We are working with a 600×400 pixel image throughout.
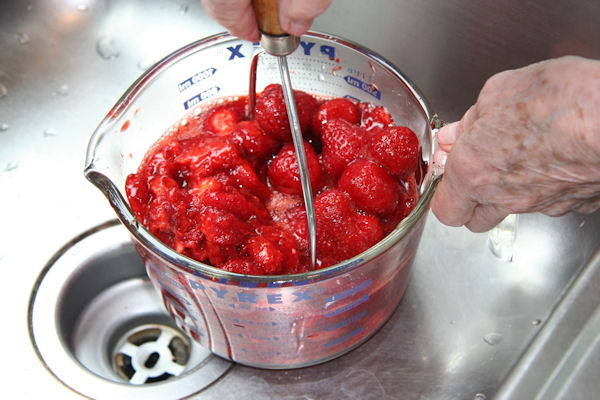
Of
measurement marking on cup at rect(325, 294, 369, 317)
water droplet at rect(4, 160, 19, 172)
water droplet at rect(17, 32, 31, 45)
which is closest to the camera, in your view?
measurement marking on cup at rect(325, 294, 369, 317)

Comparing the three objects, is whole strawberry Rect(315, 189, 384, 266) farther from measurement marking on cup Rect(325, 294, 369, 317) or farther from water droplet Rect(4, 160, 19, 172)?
water droplet Rect(4, 160, 19, 172)

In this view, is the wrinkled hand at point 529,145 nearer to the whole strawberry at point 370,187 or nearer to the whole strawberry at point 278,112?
the whole strawberry at point 370,187

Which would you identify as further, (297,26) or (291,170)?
(291,170)

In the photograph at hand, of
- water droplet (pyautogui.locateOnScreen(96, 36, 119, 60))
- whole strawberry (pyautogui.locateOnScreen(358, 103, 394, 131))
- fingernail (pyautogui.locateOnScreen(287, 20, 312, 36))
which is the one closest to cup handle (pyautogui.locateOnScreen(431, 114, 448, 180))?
whole strawberry (pyautogui.locateOnScreen(358, 103, 394, 131))

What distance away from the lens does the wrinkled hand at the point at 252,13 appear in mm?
448

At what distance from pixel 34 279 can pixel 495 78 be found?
715 mm

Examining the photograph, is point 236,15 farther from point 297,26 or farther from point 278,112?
point 278,112

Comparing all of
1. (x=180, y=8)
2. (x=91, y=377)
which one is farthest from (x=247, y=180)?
(x=180, y=8)

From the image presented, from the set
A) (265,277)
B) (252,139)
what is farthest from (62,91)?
(265,277)

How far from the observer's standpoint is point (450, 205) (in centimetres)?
67

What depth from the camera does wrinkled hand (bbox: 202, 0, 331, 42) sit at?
0.45 meters

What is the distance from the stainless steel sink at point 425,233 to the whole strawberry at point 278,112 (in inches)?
11.8

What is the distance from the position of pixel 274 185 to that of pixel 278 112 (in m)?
0.10

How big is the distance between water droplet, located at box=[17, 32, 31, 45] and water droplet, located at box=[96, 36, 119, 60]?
0.43 feet
